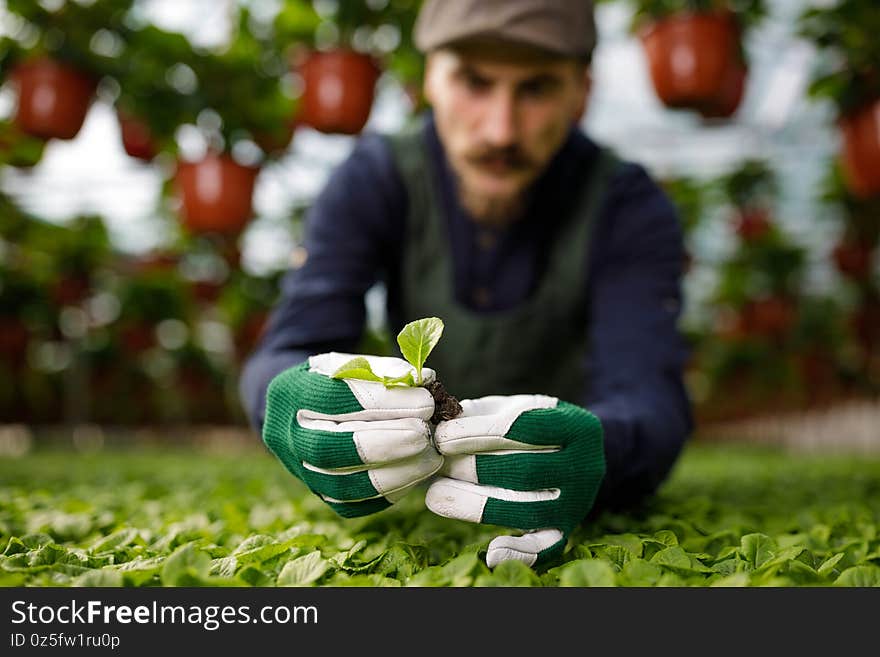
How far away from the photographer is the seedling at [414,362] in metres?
0.91

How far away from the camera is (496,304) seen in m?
1.93

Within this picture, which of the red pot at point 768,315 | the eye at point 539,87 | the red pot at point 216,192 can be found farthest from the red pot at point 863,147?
the red pot at point 768,315

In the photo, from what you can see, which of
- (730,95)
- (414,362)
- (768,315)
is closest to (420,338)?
(414,362)

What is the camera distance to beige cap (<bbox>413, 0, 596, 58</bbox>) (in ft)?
5.07

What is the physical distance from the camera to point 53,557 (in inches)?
39.7

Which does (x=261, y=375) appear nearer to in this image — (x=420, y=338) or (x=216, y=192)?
(x=420, y=338)

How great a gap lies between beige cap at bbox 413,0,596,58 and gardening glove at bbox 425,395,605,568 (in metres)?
0.82

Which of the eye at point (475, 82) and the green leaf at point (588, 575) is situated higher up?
the eye at point (475, 82)

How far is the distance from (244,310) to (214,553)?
4572mm

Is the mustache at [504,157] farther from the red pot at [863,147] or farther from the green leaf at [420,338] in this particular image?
the red pot at [863,147]

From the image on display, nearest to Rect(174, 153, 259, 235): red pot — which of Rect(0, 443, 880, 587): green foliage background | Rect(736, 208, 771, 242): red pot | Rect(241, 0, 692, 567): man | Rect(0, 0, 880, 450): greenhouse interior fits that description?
Rect(0, 0, 880, 450): greenhouse interior

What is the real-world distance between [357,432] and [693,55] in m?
2.00
